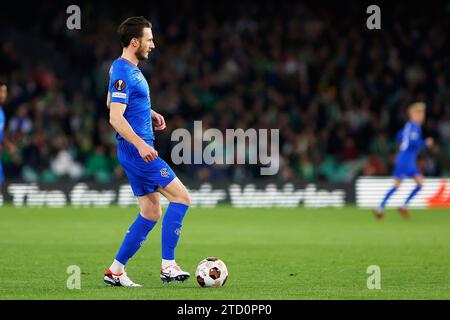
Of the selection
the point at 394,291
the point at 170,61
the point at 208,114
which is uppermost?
the point at 170,61

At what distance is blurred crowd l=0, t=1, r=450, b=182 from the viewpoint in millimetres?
24688

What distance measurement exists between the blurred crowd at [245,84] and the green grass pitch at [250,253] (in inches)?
127

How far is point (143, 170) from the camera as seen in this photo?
8758mm

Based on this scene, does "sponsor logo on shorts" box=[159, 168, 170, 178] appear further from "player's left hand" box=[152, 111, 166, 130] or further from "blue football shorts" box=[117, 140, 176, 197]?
"player's left hand" box=[152, 111, 166, 130]

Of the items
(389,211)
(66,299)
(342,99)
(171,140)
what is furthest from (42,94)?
→ (66,299)

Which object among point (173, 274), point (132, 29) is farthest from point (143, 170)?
point (132, 29)

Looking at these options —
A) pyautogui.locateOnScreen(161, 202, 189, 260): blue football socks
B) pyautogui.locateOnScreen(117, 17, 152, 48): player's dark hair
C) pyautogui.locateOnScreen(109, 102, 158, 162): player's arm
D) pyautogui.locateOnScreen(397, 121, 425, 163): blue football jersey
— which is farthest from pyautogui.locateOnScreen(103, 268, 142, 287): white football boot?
pyautogui.locateOnScreen(397, 121, 425, 163): blue football jersey

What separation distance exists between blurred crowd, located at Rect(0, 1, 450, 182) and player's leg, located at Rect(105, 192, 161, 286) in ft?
48.5

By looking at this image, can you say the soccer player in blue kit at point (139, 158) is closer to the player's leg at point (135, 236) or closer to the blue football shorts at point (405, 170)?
the player's leg at point (135, 236)

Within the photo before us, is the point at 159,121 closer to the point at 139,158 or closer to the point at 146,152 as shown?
the point at 139,158

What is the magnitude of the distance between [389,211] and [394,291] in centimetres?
1439

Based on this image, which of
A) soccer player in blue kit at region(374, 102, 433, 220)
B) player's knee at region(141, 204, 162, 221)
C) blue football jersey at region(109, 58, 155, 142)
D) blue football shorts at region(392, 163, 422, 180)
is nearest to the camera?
blue football jersey at region(109, 58, 155, 142)

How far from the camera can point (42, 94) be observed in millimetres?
26125

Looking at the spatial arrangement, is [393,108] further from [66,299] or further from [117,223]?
[66,299]
